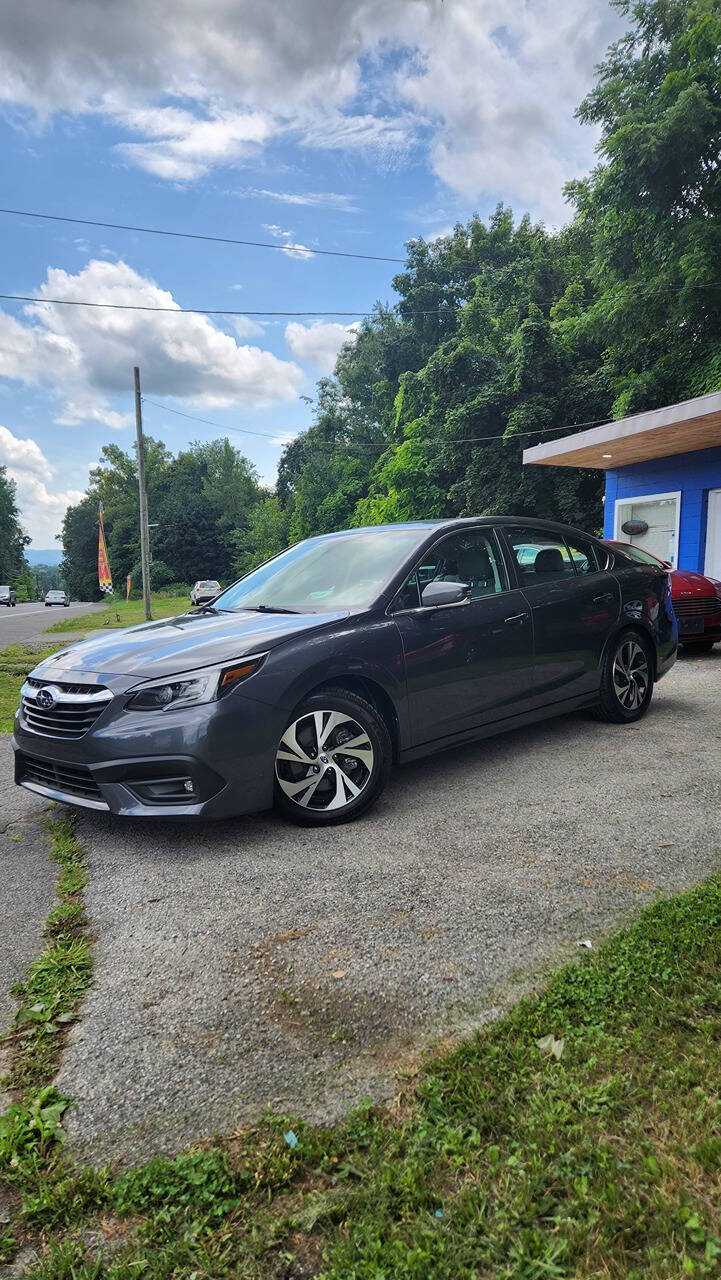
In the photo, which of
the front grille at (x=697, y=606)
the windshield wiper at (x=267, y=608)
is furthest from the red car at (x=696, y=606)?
the windshield wiper at (x=267, y=608)

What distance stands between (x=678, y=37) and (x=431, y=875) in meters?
25.0

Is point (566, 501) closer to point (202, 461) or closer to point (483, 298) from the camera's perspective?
point (483, 298)

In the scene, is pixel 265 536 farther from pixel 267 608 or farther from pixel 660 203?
pixel 267 608

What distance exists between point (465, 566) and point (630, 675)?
5.80 feet

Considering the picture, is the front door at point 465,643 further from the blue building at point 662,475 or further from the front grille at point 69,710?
the blue building at point 662,475

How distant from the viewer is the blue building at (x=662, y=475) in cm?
1210

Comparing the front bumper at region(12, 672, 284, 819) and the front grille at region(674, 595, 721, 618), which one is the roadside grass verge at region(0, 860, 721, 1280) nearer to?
the front bumper at region(12, 672, 284, 819)

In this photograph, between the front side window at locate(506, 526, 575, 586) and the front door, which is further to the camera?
the front side window at locate(506, 526, 575, 586)

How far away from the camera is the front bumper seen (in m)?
3.18

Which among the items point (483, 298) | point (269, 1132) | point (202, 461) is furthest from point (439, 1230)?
point (202, 461)

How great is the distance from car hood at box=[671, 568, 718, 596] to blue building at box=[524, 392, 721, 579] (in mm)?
3766

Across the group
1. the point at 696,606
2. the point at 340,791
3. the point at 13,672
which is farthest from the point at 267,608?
the point at 13,672

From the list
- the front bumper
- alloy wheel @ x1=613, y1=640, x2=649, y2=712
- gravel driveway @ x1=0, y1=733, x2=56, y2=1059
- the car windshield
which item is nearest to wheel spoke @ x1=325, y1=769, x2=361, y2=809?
the front bumper

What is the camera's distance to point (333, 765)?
3.55m
